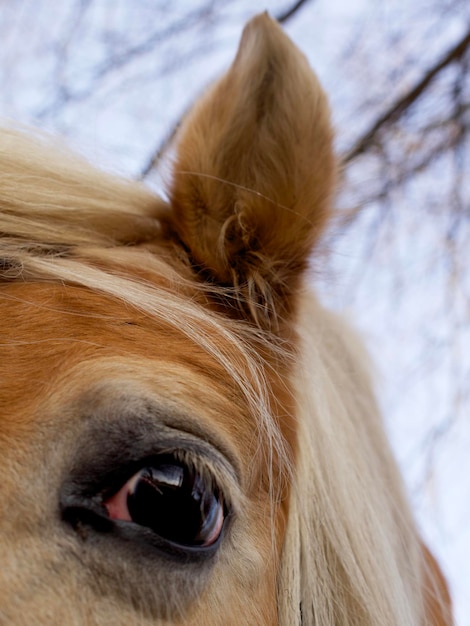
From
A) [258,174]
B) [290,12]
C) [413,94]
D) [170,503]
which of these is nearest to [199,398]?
[170,503]

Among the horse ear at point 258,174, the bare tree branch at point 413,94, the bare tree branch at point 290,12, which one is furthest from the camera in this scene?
the bare tree branch at point 413,94

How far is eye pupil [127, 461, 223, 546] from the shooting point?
0.78 m

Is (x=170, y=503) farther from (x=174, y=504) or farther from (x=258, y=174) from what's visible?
(x=258, y=174)

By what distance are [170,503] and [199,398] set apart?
0.46ft

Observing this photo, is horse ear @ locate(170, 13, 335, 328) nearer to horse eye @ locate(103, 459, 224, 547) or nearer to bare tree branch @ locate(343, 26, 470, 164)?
horse eye @ locate(103, 459, 224, 547)

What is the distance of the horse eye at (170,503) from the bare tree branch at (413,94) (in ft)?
7.76

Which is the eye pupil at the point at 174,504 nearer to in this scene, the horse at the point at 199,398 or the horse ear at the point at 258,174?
the horse at the point at 199,398

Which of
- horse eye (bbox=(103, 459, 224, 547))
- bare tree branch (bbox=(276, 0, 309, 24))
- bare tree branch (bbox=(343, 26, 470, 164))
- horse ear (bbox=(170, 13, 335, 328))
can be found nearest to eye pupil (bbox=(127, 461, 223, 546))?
horse eye (bbox=(103, 459, 224, 547))

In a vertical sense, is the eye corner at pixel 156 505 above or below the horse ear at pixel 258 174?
below

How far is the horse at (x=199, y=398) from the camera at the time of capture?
0.75m

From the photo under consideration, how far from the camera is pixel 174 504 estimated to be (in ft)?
2.64

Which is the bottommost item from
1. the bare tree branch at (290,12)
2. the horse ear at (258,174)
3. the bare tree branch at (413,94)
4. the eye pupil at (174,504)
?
the eye pupil at (174,504)

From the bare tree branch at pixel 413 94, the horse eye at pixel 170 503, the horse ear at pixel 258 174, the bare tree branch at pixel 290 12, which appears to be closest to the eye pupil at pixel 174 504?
the horse eye at pixel 170 503

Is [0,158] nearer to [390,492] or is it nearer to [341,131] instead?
[341,131]
